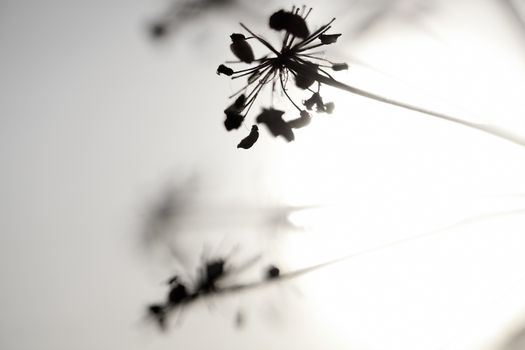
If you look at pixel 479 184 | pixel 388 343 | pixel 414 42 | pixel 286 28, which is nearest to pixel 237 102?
pixel 286 28

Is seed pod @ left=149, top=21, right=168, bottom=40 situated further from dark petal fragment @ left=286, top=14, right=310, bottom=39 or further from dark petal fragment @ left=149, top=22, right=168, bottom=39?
dark petal fragment @ left=286, top=14, right=310, bottom=39

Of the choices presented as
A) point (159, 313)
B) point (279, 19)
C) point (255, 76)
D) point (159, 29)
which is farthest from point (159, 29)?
point (159, 313)

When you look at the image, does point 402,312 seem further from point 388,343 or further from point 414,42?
point 414,42

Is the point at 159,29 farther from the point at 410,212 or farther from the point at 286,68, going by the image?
the point at 410,212

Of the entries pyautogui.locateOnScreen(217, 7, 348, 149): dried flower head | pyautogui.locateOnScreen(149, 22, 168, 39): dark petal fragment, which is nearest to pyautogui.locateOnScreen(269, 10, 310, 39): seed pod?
pyautogui.locateOnScreen(217, 7, 348, 149): dried flower head

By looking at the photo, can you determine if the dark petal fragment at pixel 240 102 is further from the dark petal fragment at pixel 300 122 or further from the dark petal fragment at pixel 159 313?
the dark petal fragment at pixel 159 313

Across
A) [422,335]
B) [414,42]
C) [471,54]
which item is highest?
[414,42]

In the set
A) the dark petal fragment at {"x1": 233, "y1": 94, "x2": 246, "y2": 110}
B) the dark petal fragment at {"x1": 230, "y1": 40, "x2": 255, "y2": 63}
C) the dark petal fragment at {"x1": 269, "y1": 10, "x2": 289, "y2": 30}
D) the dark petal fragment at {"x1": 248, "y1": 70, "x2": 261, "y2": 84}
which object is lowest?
the dark petal fragment at {"x1": 233, "y1": 94, "x2": 246, "y2": 110}

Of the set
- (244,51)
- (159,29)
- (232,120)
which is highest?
(159,29)
